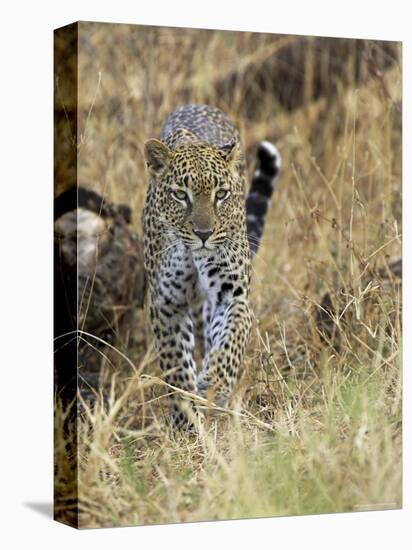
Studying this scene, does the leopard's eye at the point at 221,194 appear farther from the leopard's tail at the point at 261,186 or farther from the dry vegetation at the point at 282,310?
the leopard's tail at the point at 261,186

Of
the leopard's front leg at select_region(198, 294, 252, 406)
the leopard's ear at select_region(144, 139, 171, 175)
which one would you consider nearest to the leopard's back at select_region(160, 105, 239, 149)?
the leopard's ear at select_region(144, 139, 171, 175)

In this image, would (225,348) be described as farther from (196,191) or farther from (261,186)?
(261,186)

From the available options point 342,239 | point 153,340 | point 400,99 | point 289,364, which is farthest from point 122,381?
point 400,99

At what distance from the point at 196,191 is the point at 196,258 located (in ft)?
1.38

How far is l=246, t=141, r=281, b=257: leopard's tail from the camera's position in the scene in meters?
10.5

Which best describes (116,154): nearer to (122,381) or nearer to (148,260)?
(148,260)

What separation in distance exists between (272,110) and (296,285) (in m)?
1.85

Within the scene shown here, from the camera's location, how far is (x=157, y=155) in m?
9.26

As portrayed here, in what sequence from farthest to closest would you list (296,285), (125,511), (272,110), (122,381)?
(272,110) < (296,285) < (122,381) < (125,511)

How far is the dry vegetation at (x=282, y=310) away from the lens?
28.8 ft

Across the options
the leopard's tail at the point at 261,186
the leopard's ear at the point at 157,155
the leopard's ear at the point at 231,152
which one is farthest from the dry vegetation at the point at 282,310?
the leopard's ear at the point at 231,152

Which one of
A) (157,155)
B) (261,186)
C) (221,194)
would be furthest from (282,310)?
(157,155)

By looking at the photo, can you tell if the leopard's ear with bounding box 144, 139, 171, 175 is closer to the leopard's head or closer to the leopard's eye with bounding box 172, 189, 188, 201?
the leopard's head

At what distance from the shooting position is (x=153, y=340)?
31.8 ft
